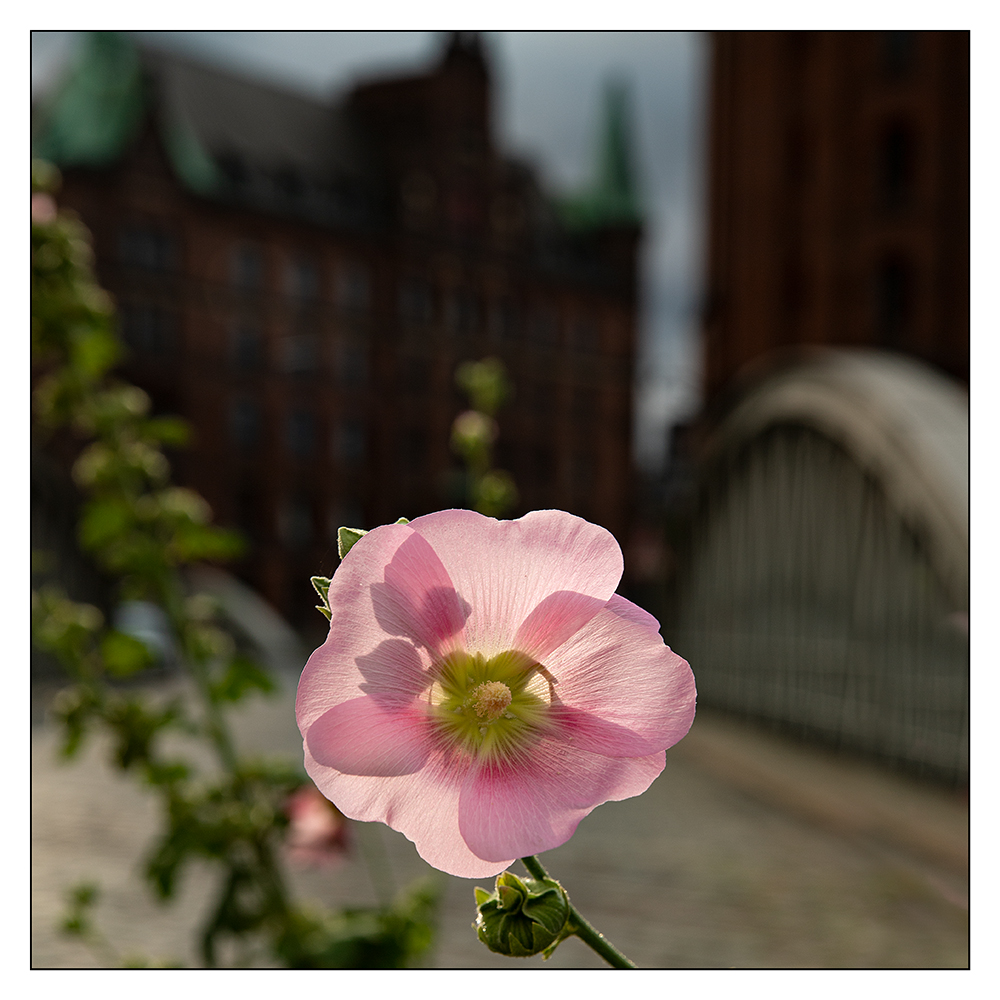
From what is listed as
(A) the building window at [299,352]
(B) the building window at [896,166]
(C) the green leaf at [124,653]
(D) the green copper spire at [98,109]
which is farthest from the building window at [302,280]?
(C) the green leaf at [124,653]

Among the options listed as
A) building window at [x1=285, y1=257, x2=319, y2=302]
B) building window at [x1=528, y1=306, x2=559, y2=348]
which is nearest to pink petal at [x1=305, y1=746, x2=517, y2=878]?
building window at [x1=285, y1=257, x2=319, y2=302]

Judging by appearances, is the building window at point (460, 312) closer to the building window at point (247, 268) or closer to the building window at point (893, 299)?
the building window at point (247, 268)

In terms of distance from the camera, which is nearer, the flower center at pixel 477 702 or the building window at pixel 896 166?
the flower center at pixel 477 702

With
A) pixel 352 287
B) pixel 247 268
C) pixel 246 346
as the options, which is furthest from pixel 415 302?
pixel 246 346

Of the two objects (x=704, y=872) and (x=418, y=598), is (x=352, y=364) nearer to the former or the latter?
(x=704, y=872)

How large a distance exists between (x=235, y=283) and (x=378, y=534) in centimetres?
A: 3813

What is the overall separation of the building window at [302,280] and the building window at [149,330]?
4661mm

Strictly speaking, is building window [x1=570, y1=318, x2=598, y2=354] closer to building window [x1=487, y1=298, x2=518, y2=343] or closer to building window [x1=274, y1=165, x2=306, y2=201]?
building window [x1=487, y1=298, x2=518, y2=343]

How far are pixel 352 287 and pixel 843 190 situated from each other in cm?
1949

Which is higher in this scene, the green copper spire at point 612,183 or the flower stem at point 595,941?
the green copper spire at point 612,183

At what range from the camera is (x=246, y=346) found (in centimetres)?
3681

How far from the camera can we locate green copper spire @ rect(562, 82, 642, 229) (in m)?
40.9

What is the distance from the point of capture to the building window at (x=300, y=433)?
36.8m
